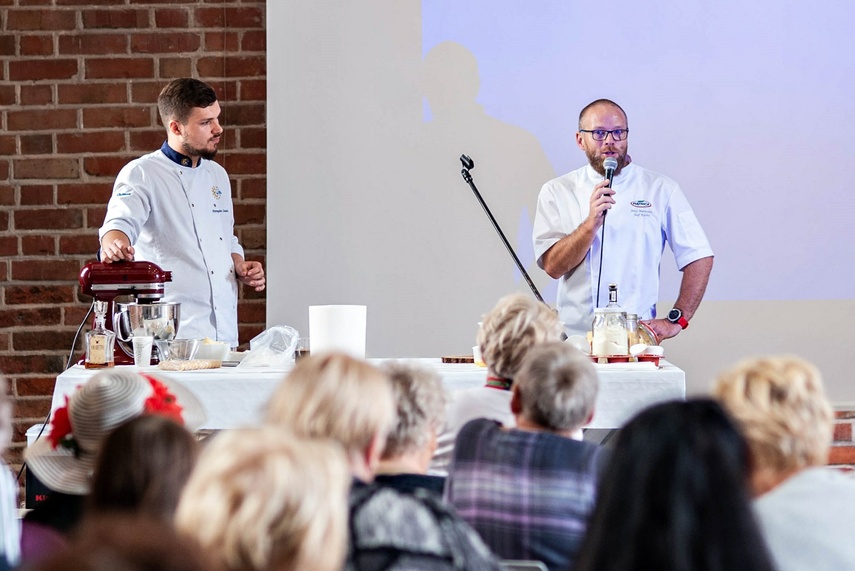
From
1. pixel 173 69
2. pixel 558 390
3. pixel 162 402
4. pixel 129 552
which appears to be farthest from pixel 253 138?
pixel 129 552

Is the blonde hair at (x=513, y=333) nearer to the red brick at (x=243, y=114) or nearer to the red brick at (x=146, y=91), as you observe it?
the red brick at (x=243, y=114)

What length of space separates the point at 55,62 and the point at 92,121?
270mm

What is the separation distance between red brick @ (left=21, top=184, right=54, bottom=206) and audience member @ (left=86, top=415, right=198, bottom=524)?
3.16m

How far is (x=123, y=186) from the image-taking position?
11.5 ft

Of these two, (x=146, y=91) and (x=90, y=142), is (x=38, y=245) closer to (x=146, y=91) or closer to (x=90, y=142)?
(x=90, y=142)

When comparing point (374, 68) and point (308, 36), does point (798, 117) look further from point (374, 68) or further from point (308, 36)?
point (308, 36)

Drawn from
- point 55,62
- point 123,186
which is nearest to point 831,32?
point 123,186

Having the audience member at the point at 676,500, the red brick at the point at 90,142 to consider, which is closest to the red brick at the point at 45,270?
the red brick at the point at 90,142

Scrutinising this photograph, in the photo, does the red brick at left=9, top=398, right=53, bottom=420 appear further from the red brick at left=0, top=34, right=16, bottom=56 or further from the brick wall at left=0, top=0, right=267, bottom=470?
the red brick at left=0, top=34, right=16, bottom=56

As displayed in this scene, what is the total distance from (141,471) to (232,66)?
312 centimetres

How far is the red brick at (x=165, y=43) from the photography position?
410 centimetres

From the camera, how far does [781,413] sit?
1.36 metres

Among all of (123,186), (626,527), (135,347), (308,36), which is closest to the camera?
(626,527)

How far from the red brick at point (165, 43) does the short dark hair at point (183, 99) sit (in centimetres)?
56
